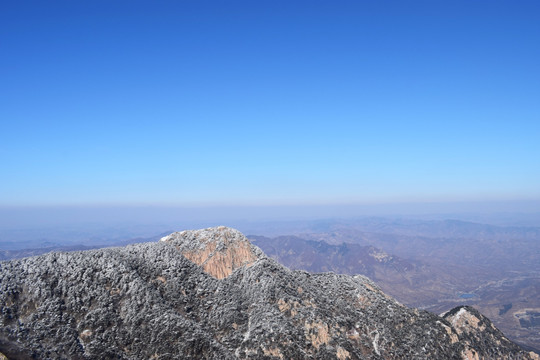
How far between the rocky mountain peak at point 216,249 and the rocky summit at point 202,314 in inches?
8.7

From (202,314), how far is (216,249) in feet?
51.2

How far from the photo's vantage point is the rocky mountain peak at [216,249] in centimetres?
6638

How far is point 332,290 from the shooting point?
65625 millimetres

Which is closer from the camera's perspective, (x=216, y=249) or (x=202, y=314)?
(x=202, y=314)

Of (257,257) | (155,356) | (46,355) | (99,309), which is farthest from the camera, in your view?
(257,257)

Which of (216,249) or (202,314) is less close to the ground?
(216,249)

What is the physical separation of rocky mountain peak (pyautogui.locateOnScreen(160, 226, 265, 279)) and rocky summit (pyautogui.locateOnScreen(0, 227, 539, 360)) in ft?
0.73

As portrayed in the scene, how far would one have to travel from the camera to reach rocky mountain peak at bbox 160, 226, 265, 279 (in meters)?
66.4

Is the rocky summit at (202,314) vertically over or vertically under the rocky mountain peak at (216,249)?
under

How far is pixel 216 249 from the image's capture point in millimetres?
68688

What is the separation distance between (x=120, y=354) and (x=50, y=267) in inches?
783

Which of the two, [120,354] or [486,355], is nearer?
[120,354]

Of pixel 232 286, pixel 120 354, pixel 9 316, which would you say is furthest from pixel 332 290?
pixel 9 316

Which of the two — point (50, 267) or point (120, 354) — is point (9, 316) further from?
point (120, 354)
